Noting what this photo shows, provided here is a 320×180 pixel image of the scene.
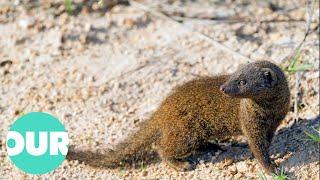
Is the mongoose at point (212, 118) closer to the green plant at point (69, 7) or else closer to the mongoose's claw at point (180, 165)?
the mongoose's claw at point (180, 165)

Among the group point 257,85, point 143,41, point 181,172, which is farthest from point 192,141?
point 143,41

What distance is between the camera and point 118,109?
5102mm

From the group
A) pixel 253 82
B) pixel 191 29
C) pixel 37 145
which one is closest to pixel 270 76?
pixel 253 82

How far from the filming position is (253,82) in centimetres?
414

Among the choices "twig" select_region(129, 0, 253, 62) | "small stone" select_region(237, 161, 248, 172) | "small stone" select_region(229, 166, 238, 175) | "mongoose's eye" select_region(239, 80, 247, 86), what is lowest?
"small stone" select_region(229, 166, 238, 175)

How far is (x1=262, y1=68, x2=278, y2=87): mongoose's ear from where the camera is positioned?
4145mm

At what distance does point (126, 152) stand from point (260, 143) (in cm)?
84

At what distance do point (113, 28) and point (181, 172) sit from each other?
1722mm

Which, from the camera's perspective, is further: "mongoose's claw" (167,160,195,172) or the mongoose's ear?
"mongoose's claw" (167,160,195,172)

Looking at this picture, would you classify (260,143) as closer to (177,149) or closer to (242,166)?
(242,166)

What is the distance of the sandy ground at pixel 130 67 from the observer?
4.55 metres

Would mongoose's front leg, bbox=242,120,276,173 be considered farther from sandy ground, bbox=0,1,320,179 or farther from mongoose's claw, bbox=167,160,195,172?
mongoose's claw, bbox=167,160,195,172

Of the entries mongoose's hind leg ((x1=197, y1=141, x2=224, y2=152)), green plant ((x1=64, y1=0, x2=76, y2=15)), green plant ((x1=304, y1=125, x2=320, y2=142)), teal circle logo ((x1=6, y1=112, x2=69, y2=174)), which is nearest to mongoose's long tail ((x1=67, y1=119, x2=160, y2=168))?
teal circle logo ((x1=6, y1=112, x2=69, y2=174))

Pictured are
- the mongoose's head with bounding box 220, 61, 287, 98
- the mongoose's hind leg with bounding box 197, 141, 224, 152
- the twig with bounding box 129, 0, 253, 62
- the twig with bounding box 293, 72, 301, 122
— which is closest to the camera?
the mongoose's head with bounding box 220, 61, 287, 98
